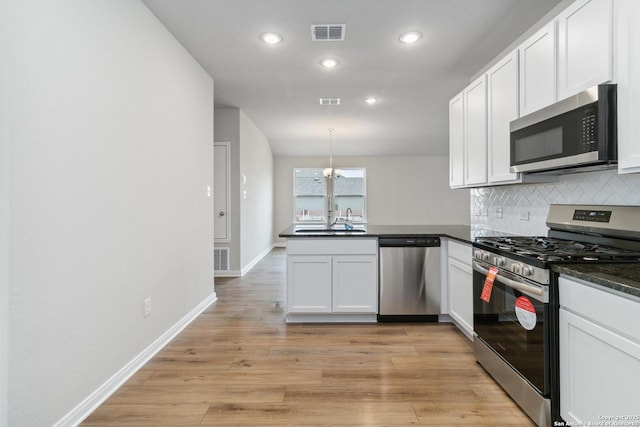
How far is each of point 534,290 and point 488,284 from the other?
468 mm

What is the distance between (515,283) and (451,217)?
778 cm

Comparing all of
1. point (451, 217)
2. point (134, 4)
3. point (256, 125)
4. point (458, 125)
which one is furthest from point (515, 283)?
point (451, 217)

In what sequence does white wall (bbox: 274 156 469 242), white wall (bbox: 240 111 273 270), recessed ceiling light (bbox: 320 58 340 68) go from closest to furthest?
1. recessed ceiling light (bbox: 320 58 340 68)
2. white wall (bbox: 240 111 273 270)
3. white wall (bbox: 274 156 469 242)

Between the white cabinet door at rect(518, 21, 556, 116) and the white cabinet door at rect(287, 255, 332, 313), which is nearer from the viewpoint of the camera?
the white cabinet door at rect(518, 21, 556, 116)

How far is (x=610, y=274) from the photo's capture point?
56.4 inches

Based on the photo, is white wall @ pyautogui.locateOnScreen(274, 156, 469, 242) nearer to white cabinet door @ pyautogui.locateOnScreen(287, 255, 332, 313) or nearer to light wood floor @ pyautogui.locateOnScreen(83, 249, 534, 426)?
white cabinet door @ pyautogui.locateOnScreen(287, 255, 332, 313)

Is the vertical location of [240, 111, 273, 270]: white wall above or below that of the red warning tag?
above

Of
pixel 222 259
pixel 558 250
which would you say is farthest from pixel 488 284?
pixel 222 259

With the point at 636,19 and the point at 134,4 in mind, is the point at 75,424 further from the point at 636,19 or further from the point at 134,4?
the point at 636,19

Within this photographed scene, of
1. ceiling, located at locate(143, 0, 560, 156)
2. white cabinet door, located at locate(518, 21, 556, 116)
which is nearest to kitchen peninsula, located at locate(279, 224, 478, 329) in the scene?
white cabinet door, located at locate(518, 21, 556, 116)

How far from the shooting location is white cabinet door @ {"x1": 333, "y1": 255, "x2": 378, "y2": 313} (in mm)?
3414

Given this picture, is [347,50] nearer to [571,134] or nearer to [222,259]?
[571,134]

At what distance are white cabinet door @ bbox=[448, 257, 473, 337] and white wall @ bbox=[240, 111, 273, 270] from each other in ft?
11.2

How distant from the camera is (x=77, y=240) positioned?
189cm
